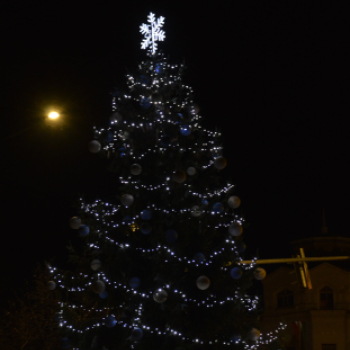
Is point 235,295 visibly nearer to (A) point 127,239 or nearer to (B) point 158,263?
(B) point 158,263

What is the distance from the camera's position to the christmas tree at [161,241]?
38.3 ft

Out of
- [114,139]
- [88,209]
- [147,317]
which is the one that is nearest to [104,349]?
[147,317]

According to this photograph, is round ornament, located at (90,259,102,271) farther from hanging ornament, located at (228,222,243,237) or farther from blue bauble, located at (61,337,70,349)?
hanging ornament, located at (228,222,243,237)

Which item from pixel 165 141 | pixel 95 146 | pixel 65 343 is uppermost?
pixel 165 141

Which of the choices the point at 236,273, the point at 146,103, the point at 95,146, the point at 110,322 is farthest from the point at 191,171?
the point at 110,322

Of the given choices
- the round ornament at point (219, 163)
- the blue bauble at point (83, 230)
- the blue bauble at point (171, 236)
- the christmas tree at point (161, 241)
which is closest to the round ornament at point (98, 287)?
the christmas tree at point (161, 241)

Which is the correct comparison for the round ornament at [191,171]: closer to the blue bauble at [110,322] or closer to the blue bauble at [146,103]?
the blue bauble at [146,103]

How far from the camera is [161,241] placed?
463 inches

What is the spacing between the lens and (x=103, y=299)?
40.0 feet

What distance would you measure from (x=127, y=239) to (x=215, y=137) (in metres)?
3.08

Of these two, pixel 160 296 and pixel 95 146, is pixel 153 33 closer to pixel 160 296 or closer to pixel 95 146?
pixel 95 146

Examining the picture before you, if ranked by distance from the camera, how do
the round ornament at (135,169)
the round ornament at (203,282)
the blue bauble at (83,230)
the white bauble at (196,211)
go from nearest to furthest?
the round ornament at (203,282) → the round ornament at (135,169) → the blue bauble at (83,230) → the white bauble at (196,211)

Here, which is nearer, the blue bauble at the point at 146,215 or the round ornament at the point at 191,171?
the blue bauble at the point at 146,215

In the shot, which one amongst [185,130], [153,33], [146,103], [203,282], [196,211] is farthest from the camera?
[153,33]
